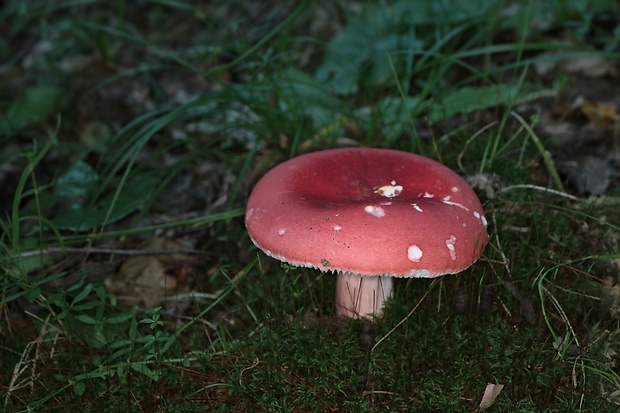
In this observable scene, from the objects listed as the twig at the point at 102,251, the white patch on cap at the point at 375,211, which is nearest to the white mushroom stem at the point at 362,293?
the white patch on cap at the point at 375,211

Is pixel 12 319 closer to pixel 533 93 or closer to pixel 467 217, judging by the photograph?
pixel 467 217

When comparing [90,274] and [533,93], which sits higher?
[533,93]

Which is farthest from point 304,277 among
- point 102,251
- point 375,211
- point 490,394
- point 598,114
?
point 598,114

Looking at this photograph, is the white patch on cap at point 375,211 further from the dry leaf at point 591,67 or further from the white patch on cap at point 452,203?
the dry leaf at point 591,67

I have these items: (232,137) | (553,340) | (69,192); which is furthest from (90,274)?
(553,340)

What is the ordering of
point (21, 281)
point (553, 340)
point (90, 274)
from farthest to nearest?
point (90, 274), point (21, 281), point (553, 340)

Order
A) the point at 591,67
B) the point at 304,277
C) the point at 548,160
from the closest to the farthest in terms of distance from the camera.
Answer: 1. the point at 304,277
2. the point at 548,160
3. the point at 591,67

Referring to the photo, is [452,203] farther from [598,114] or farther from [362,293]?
[598,114]
